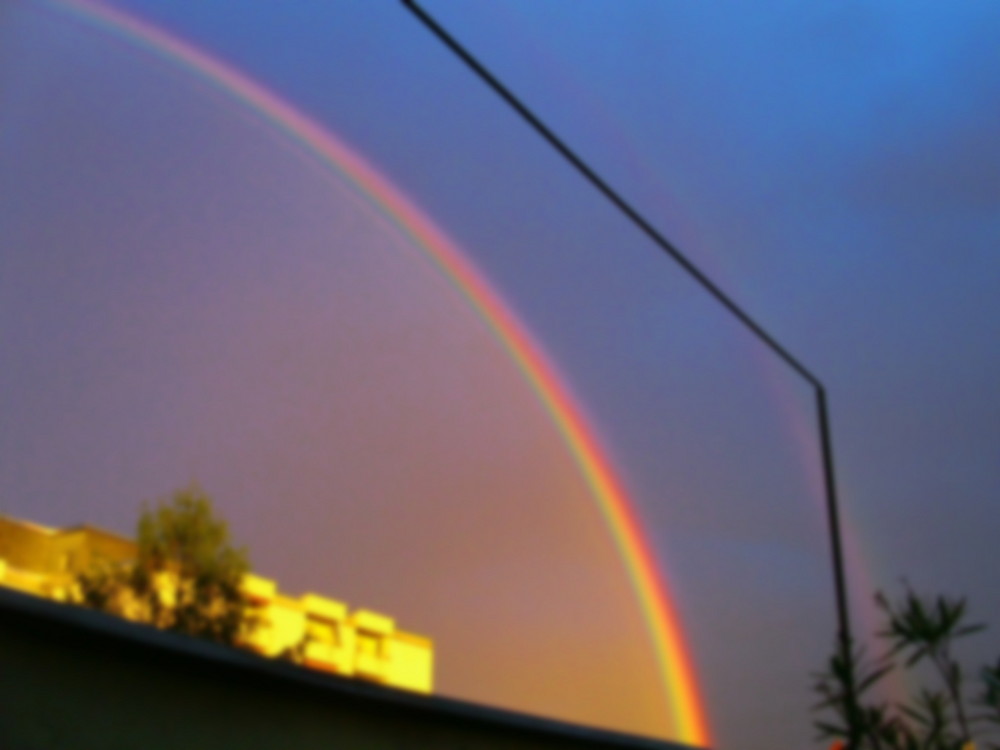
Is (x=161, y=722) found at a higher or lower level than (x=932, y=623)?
lower

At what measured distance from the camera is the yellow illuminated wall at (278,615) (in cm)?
3978

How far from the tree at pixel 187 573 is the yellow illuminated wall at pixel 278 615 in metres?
0.84

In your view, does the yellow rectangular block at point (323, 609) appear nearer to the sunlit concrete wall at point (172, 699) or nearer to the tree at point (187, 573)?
the tree at point (187, 573)

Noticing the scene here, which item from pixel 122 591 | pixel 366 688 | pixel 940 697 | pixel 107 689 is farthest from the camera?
pixel 122 591

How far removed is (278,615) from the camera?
51.8 meters

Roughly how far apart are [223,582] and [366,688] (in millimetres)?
30520

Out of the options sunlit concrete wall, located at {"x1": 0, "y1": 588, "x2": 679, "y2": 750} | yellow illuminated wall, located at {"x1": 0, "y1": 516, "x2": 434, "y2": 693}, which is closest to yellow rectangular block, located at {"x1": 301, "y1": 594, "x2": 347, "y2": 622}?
yellow illuminated wall, located at {"x1": 0, "y1": 516, "x2": 434, "y2": 693}

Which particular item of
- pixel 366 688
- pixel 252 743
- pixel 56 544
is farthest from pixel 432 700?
pixel 56 544

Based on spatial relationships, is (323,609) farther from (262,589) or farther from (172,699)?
(172,699)

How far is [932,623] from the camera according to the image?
32.8ft

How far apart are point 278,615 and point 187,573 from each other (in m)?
17.9

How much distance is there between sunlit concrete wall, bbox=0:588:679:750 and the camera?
442 cm

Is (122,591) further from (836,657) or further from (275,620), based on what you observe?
(836,657)

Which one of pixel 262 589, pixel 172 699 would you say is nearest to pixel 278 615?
pixel 262 589
